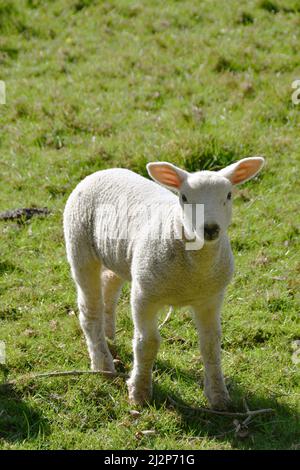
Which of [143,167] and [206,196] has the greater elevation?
[206,196]

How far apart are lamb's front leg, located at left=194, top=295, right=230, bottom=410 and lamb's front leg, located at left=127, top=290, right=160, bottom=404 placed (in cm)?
28

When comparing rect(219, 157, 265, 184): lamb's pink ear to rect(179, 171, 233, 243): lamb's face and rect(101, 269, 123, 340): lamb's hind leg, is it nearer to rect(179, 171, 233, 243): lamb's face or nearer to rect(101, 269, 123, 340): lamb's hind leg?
rect(179, 171, 233, 243): lamb's face

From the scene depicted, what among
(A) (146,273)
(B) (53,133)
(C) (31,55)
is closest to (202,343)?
(A) (146,273)

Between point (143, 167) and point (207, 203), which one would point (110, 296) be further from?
point (143, 167)

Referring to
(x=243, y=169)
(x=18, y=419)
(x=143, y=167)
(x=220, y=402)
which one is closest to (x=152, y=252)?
(x=243, y=169)

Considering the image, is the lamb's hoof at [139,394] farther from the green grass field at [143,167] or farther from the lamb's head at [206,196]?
the lamb's head at [206,196]

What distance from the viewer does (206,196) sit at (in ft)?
14.1

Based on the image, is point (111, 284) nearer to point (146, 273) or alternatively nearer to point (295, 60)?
point (146, 273)

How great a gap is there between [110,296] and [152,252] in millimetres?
1151

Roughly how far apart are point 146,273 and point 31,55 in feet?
22.3

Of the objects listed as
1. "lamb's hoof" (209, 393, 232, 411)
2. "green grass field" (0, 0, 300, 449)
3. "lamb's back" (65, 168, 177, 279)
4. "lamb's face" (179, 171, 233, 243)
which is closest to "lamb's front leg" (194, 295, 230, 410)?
"lamb's hoof" (209, 393, 232, 411)

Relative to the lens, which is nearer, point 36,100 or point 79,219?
point 79,219

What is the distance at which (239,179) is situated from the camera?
184 inches

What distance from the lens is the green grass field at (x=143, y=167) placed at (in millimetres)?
4980
